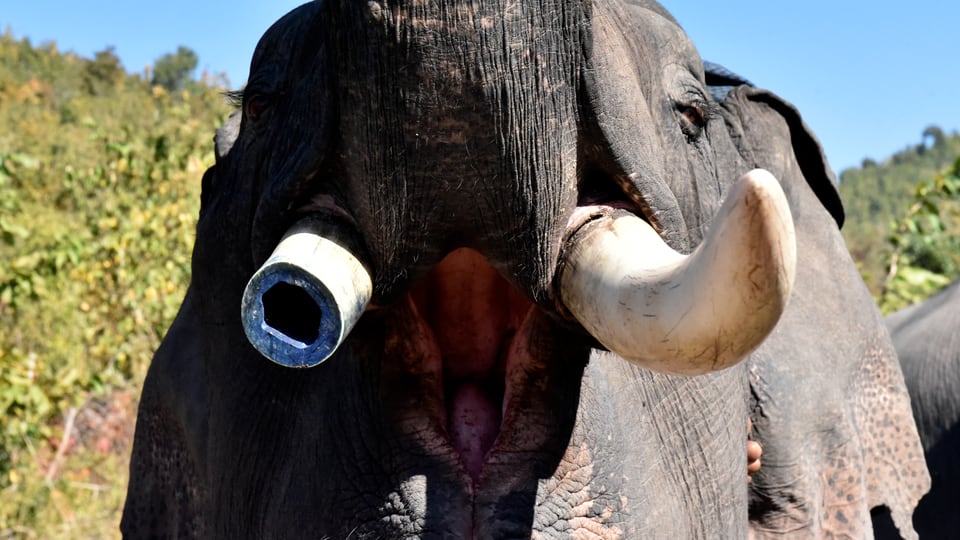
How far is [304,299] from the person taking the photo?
5.77 ft

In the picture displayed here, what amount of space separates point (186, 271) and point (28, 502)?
2287 millimetres

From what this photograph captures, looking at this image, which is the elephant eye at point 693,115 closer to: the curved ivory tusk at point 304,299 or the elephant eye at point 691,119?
the elephant eye at point 691,119

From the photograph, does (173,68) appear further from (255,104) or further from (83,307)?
(255,104)

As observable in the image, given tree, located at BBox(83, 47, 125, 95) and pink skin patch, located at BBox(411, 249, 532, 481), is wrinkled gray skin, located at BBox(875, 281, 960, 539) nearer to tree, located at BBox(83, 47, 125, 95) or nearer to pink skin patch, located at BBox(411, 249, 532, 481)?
pink skin patch, located at BBox(411, 249, 532, 481)

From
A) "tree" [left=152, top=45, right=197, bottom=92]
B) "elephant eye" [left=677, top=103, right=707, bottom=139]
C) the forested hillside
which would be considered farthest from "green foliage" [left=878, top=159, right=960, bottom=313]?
"tree" [left=152, top=45, right=197, bottom=92]

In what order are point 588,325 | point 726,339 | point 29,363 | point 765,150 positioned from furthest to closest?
point 29,363 → point 765,150 → point 588,325 → point 726,339

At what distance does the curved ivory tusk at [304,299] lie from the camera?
5.54ft

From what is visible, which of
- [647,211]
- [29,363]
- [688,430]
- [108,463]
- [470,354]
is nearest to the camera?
[647,211]

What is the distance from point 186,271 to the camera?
8766 mm

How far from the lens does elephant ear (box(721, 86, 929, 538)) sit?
291cm

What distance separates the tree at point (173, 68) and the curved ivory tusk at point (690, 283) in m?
35.4

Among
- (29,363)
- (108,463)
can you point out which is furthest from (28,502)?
(108,463)

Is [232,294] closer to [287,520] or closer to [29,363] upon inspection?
[287,520]

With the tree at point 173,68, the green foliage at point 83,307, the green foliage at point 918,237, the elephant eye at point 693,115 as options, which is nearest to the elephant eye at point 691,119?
the elephant eye at point 693,115
